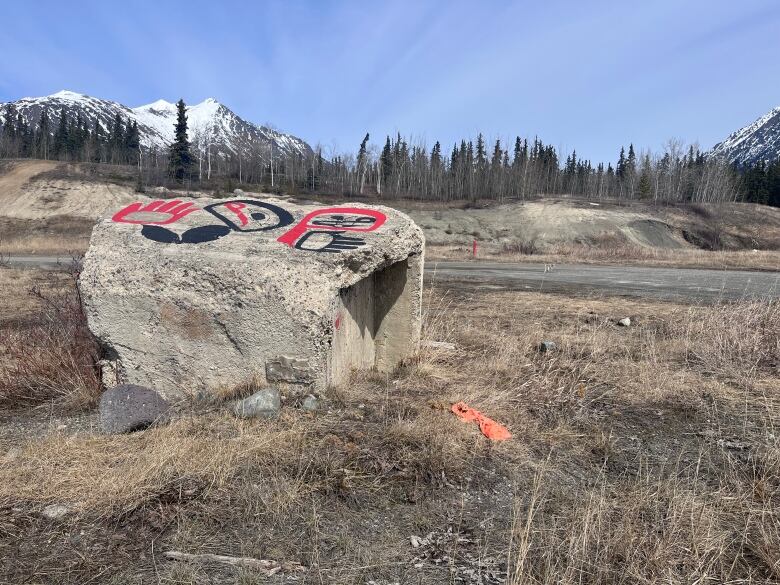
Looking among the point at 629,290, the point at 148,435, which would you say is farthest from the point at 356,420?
the point at 629,290

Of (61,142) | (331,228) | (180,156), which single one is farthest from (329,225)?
(61,142)

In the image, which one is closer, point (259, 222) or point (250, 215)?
point (259, 222)

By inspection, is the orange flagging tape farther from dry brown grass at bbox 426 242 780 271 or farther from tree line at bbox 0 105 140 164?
tree line at bbox 0 105 140 164

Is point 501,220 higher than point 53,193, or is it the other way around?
point 53,193

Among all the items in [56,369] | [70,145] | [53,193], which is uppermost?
[70,145]

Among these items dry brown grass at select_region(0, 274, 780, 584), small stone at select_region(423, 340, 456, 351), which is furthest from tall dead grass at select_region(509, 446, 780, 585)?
small stone at select_region(423, 340, 456, 351)

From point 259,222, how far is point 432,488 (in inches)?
129

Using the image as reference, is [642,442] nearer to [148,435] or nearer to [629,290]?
[148,435]

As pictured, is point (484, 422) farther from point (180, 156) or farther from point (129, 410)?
point (180, 156)

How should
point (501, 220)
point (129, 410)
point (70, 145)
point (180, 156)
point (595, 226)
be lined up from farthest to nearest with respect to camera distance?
1. point (70, 145)
2. point (180, 156)
3. point (501, 220)
4. point (595, 226)
5. point (129, 410)

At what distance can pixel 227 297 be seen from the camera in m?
4.25

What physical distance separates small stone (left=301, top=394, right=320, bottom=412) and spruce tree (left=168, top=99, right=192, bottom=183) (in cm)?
5914

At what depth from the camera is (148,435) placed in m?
3.48

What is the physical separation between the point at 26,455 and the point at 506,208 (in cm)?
4301
